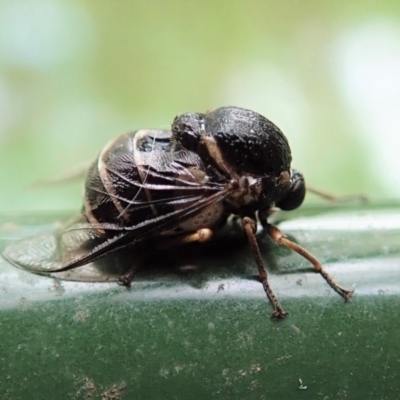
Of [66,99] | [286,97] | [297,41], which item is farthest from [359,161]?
[66,99]

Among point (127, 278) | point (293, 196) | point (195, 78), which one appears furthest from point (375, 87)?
point (127, 278)

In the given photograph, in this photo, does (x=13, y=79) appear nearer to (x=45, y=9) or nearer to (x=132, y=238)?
(x=45, y=9)

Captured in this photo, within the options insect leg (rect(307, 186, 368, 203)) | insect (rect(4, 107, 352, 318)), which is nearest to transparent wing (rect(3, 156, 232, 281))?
insect (rect(4, 107, 352, 318))

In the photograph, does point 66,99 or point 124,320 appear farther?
point 66,99

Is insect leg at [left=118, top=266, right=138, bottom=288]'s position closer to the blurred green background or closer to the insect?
the insect

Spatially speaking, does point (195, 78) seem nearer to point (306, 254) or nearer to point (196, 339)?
point (306, 254)

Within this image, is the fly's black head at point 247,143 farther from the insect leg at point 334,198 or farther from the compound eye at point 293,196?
the insect leg at point 334,198
